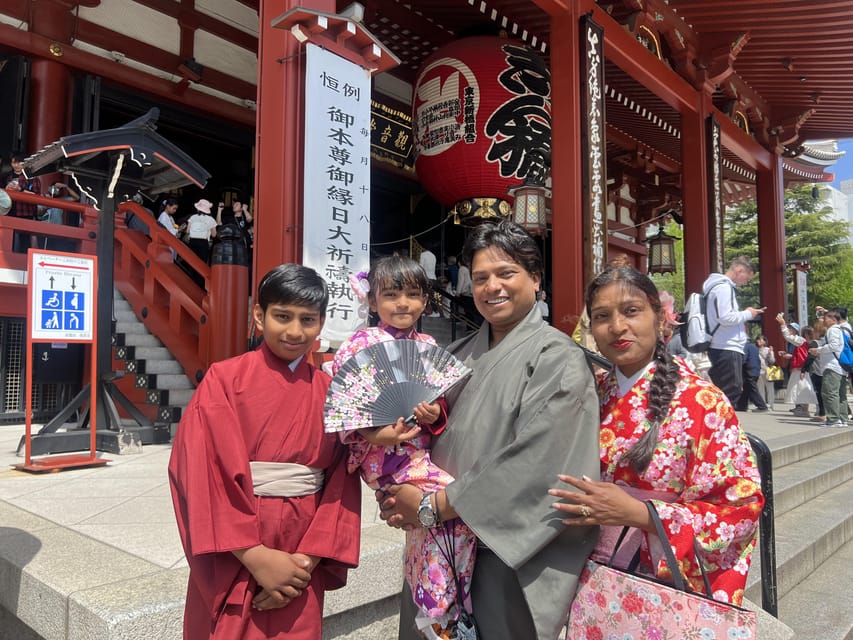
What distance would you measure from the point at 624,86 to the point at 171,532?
916 cm

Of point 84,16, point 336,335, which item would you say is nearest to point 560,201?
point 336,335

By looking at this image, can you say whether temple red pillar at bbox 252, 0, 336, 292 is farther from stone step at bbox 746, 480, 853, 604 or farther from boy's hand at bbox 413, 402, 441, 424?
stone step at bbox 746, 480, 853, 604

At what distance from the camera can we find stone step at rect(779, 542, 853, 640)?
3.03 metres

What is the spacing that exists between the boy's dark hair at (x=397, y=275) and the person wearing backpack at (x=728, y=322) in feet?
16.2

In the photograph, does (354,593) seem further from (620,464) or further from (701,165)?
(701,165)

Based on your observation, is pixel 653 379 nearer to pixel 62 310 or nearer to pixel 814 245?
pixel 62 310

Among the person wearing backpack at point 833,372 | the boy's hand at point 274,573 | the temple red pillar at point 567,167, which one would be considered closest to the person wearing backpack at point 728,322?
the temple red pillar at point 567,167

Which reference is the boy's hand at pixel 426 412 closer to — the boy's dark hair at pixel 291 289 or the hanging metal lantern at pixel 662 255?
the boy's dark hair at pixel 291 289

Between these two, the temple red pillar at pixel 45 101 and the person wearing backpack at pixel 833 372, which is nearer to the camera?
the temple red pillar at pixel 45 101

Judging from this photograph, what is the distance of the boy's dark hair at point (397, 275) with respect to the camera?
1847mm

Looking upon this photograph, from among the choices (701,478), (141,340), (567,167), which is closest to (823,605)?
(701,478)

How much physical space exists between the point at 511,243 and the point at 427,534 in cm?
79

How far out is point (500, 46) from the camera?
24.0 feet

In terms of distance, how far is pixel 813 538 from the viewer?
12.9ft
